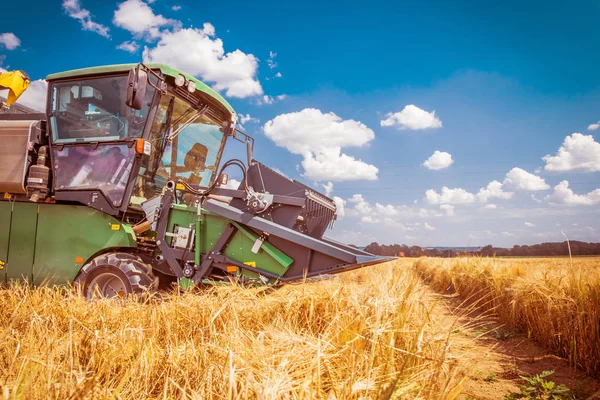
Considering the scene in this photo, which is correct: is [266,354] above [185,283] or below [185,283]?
above

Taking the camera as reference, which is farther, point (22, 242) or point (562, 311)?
A: point (22, 242)

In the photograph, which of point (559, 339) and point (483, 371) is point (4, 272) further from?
point (559, 339)

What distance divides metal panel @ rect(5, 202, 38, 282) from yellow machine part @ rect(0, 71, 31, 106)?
2.21 meters

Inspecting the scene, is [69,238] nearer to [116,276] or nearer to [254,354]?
[116,276]

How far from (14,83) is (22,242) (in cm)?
280

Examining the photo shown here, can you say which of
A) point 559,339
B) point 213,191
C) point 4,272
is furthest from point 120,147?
point 559,339

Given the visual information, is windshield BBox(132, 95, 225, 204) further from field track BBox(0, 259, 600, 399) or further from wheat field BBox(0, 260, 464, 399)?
wheat field BBox(0, 260, 464, 399)

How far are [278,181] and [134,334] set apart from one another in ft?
10.4

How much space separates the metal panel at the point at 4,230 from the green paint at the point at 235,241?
2.56 meters

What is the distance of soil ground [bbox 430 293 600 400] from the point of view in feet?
6.97

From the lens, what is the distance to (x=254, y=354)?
1645 mm

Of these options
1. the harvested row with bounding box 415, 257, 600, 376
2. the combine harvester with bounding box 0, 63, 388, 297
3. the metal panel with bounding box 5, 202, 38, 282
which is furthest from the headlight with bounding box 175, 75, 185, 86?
the harvested row with bounding box 415, 257, 600, 376

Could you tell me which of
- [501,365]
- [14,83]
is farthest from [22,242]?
[501,365]

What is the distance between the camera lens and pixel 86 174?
4.99 metres
